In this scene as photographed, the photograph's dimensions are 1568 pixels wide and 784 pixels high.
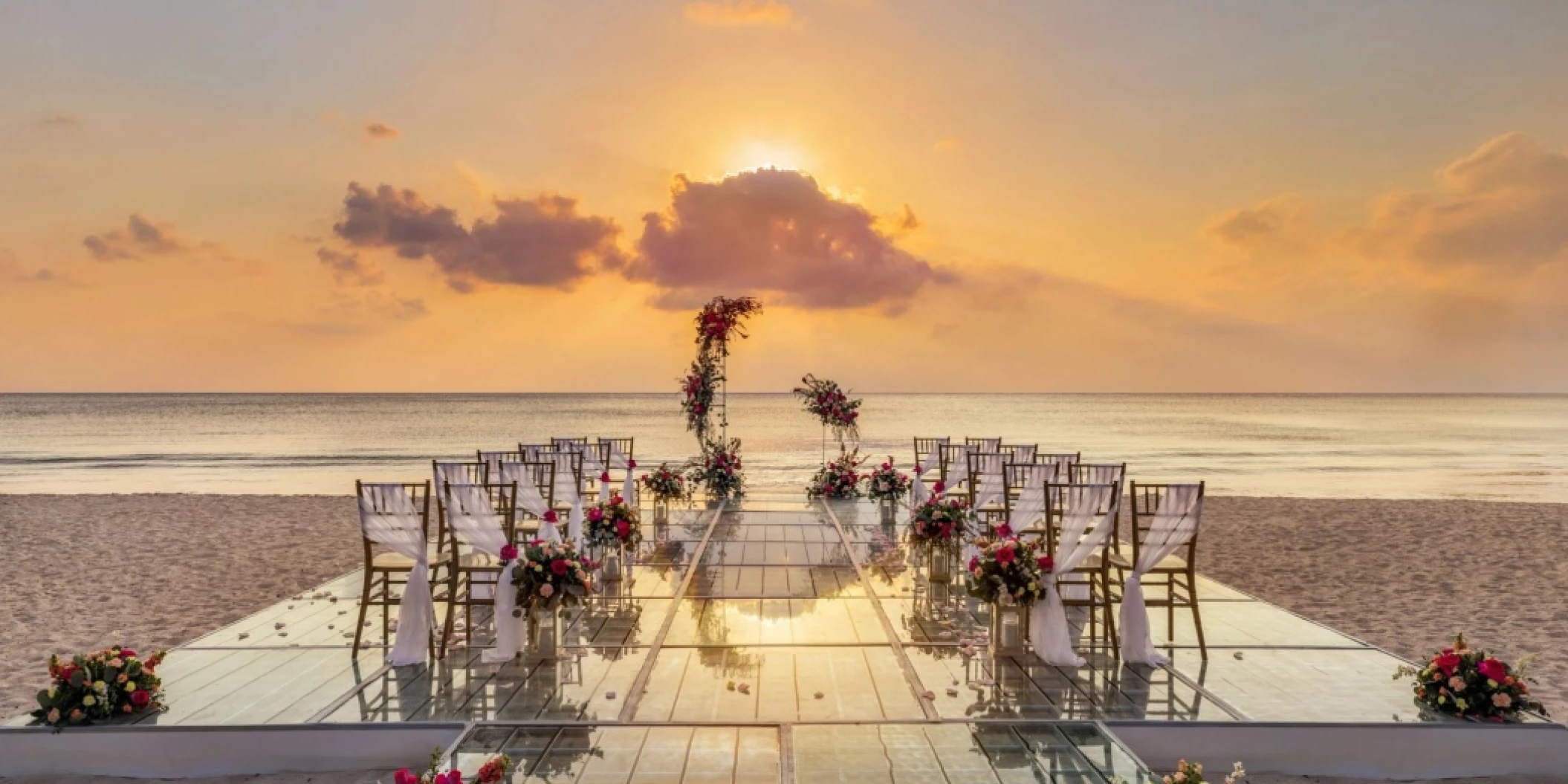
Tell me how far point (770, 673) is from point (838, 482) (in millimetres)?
8363

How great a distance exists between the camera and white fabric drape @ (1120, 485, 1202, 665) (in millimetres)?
5031

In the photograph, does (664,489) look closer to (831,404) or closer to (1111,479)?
(831,404)

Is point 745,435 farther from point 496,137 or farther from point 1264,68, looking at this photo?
point 1264,68

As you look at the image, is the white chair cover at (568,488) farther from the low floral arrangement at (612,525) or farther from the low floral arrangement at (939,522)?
the low floral arrangement at (939,522)

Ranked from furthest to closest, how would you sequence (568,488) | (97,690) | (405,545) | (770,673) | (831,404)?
1. (831,404)
2. (568,488)
3. (405,545)
4. (770,673)
5. (97,690)

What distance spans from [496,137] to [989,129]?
30.9ft

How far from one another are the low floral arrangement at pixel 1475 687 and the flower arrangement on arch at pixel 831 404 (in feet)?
31.1

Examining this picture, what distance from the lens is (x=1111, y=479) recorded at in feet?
21.5

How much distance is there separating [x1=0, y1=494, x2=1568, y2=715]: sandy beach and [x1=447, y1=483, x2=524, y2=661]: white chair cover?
249cm

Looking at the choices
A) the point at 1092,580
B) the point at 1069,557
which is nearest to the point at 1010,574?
the point at 1069,557

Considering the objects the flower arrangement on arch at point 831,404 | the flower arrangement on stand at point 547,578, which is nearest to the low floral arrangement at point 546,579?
the flower arrangement on stand at point 547,578

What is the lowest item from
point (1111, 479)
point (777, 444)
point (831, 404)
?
point (777, 444)

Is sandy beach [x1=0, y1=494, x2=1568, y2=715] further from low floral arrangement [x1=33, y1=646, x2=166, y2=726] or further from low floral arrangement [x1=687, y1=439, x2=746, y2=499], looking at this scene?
low floral arrangement [x1=687, y1=439, x2=746, y2=499]

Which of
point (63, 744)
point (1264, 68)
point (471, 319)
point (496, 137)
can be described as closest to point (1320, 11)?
point (1264, 68)
